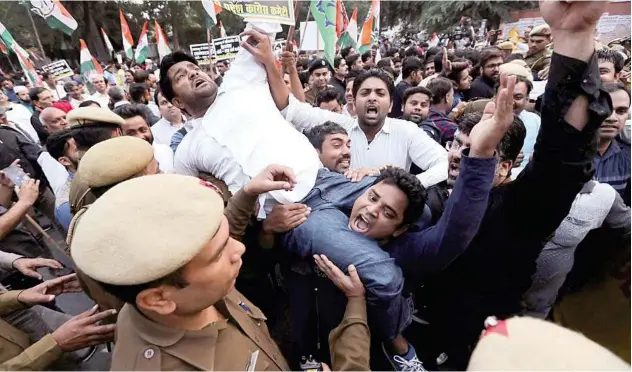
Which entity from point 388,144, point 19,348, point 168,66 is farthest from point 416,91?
point 19,348

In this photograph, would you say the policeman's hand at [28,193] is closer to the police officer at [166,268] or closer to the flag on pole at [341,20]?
the police officer at [166,268]

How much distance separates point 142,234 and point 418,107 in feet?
10.8

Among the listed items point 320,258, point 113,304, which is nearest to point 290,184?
point 320,258

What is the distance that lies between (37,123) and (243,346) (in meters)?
6.26

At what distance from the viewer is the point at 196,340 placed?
42.7 inches

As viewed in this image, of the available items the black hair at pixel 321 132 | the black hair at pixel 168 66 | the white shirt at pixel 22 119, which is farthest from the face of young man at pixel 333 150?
the white shirt at pixel 22 119

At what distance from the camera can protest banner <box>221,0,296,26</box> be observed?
2373 mm

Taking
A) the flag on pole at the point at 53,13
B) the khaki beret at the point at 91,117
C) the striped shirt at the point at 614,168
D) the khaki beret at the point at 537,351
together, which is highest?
the flag on pole at the point at 53,13

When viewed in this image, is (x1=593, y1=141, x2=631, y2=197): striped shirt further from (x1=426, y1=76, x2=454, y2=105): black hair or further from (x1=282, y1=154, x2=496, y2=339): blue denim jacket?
(x1=426, y1=76, x2=454, y2=105): black hair

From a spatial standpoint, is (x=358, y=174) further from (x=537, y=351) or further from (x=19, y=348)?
(x=19, y=348)

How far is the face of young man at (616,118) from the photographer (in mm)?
2328

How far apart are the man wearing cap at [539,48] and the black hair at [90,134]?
5.13 metres

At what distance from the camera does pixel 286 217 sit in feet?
5.35

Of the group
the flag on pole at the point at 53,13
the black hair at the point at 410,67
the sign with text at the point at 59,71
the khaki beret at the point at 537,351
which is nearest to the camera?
the khaki beret at the point at 537,351
